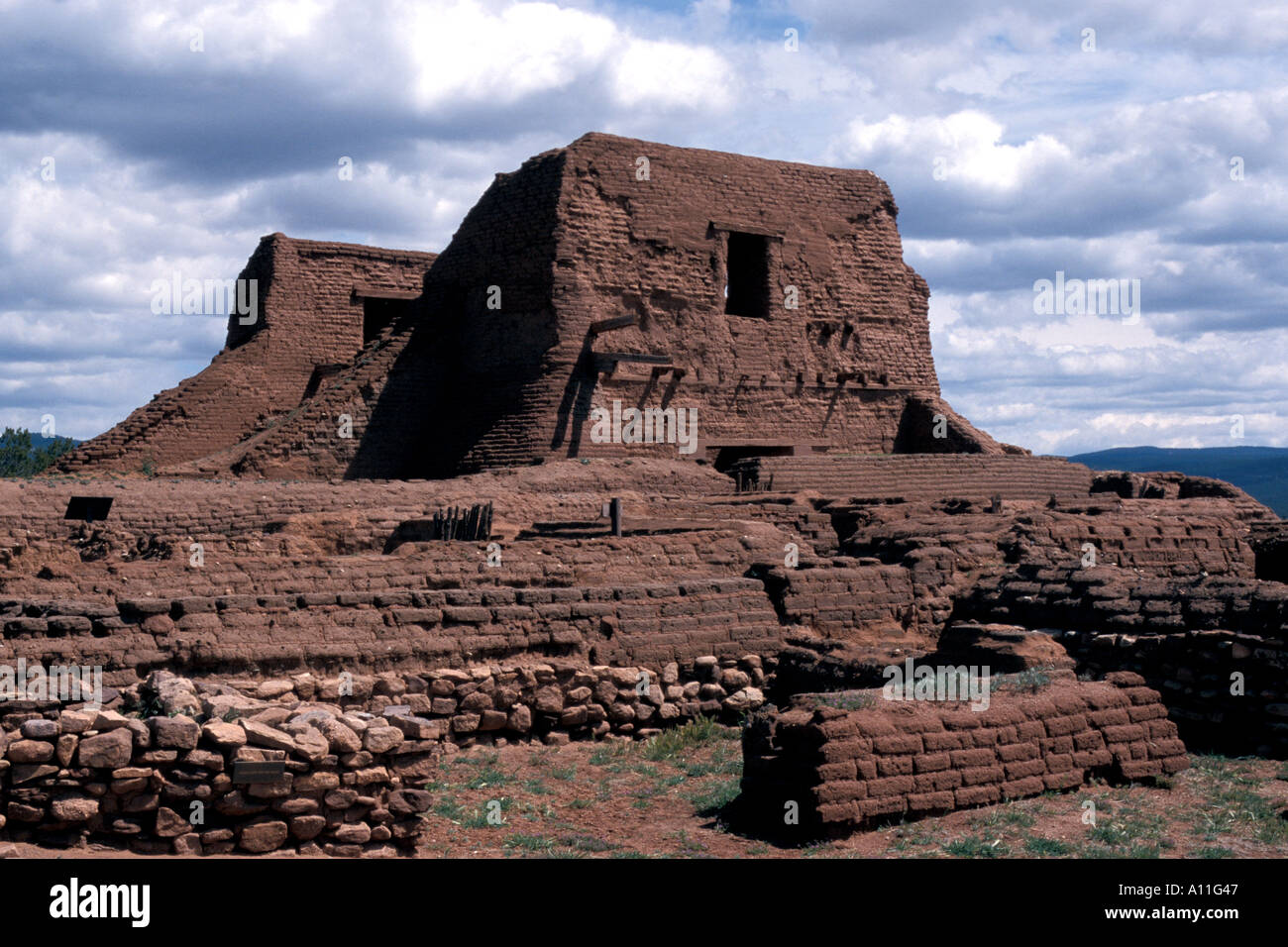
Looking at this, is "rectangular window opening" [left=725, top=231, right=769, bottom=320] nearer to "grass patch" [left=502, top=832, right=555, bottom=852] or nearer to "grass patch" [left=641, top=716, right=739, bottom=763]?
"grass patch" [left=641, top=716, right=739, bottom=763]

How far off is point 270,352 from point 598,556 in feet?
47.0

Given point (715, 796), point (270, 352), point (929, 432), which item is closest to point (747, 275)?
point (929, 432)

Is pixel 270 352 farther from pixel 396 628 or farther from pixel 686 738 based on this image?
pixel 686 738

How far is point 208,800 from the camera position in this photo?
6.18 meters

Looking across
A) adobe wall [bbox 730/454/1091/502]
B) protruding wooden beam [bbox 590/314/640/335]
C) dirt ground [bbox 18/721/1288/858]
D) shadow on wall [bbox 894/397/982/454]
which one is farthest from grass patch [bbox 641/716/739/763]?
shadow on wall [bbox 894/397/982/454]

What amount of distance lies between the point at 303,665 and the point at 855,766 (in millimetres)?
4066

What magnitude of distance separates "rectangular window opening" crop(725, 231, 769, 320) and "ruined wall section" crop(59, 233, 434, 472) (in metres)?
6.07

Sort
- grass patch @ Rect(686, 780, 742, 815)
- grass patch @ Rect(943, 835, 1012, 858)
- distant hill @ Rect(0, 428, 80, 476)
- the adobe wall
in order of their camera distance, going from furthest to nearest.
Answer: distant hill @ Rect(0, 428, 80, 476) → the adobe wall → grass patch @ Rect(686, 780, 742, 815) → grass patch @ Rect(943, 835, 1012, 858)

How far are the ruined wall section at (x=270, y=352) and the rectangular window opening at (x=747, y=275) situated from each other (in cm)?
607

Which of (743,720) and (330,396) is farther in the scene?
(330,396)

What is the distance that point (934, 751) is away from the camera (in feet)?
24.5

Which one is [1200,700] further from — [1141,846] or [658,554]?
[658,554]

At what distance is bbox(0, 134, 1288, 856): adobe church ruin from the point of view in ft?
23.1
